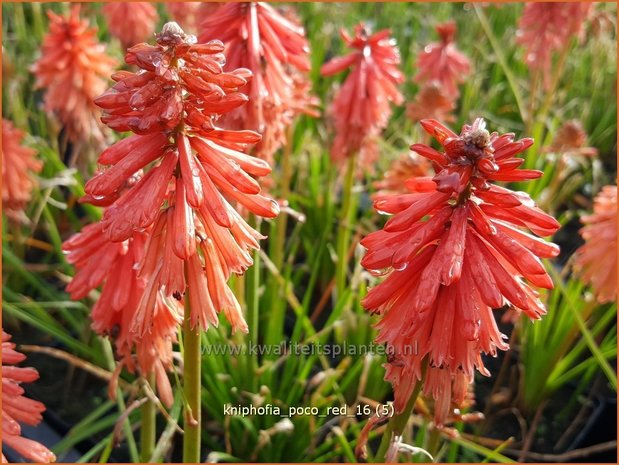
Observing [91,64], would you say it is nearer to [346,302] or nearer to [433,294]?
[346,302]

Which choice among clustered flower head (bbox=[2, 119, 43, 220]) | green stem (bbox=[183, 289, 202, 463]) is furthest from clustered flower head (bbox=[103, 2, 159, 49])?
green stem (bbox=[183, 289, 202, 463])

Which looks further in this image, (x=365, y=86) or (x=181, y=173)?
(x=365, y=86)

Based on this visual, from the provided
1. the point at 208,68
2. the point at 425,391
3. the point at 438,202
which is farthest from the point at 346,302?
the point at 208,68

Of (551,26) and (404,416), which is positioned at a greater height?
(551,26)

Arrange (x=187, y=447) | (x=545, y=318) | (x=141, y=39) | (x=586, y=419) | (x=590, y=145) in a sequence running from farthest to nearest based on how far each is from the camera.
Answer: (x=590, y=145) → (x=141, y=39) → (x=586, y=419) → (x=545, y=318) → (x=187, y=447)

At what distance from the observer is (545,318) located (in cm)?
272

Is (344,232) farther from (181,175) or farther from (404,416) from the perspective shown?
(181,175)

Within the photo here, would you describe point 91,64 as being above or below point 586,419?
above

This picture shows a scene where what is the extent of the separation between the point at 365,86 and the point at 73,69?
1.16m

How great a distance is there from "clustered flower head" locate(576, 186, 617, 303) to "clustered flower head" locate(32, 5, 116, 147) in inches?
74.8

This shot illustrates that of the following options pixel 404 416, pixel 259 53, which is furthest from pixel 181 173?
pixel 259 53

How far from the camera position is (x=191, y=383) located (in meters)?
1.45

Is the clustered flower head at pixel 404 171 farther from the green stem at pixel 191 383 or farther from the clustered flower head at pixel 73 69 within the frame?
the green stem at pixel 191 383

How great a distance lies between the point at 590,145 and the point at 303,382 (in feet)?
9.48
